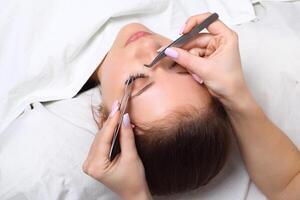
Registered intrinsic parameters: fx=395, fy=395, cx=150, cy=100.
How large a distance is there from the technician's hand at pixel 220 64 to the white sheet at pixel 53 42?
30cm

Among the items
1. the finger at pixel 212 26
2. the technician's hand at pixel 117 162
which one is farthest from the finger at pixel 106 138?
the finger at pixel 212 26

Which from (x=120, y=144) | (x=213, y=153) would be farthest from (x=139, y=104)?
(x=213, y=153)

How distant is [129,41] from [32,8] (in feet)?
1.07

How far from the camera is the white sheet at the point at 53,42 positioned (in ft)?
3.36

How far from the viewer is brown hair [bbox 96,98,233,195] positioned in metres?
0.84

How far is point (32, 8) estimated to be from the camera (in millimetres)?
1100

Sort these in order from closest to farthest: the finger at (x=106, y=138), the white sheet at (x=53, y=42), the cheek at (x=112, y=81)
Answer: the finger at (x=106, y=138) < the cheek at (x=112, y=81) < the white sheet at (x=53, y=42)

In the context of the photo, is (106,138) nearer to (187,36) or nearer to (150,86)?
(150,86)

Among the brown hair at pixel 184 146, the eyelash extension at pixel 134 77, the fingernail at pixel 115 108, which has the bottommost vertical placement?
the brown hair at pixel 184 146

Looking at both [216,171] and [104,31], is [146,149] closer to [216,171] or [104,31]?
[216,171]

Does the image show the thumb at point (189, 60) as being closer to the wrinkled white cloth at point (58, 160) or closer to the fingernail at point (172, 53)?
the fingernail at point (172, 53)

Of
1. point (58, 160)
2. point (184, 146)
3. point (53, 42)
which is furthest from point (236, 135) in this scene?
point (53, 42)

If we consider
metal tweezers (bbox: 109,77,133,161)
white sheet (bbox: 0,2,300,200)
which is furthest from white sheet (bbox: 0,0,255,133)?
metal tweezers (bbox: 109,77,133,161)

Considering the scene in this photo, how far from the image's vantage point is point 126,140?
81 cm
